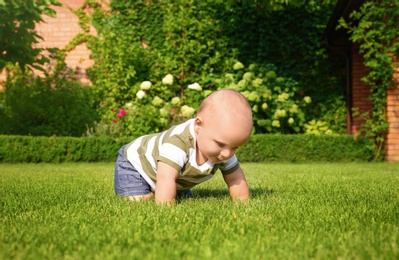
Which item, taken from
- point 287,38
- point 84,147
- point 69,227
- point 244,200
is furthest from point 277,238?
point 287,38

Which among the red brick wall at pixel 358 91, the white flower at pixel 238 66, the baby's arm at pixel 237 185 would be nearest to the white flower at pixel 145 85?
the white flower at pixel 238 66

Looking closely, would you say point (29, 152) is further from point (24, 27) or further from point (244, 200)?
point (244, 200)

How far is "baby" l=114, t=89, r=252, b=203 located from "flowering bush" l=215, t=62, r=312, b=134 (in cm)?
651

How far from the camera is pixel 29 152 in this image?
8625 mm

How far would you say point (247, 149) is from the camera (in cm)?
895

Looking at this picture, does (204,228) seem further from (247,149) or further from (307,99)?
(307,99)

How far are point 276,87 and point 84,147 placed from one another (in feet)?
14.9

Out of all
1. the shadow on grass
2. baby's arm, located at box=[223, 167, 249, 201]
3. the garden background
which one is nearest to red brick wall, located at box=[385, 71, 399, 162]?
the garden background

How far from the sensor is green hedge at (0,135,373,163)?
28.3ft

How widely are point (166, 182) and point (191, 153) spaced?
0.84 ft

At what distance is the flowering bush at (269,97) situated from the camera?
33.1ft

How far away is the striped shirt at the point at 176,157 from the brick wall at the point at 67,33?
8921 mm

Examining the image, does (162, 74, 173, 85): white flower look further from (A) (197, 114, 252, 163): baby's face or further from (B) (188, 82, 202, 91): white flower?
(A) (197, 114, 252, 163): baby's face

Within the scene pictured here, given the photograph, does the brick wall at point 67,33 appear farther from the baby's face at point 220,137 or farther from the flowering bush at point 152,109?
the baby's face at point 220,137
